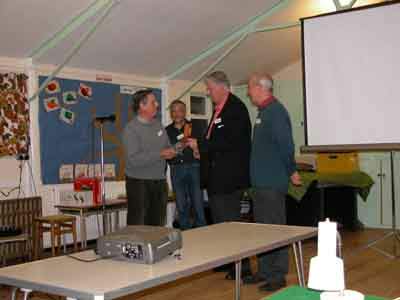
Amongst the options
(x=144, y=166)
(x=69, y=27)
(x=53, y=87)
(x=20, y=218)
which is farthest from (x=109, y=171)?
(x=144, y=166)

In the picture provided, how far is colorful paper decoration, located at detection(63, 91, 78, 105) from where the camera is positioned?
18.6 ft

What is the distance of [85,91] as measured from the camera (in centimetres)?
588

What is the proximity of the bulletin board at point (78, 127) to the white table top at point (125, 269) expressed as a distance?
3384mm

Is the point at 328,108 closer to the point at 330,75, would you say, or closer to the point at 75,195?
the point at 330,75

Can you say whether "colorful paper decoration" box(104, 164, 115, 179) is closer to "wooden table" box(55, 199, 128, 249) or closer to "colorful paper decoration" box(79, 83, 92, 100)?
"wooden table" box(55, 199, 128, 249)

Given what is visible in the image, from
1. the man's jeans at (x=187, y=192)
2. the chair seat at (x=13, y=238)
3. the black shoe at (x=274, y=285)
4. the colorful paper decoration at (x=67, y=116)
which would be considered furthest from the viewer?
the colorful paper decoration at (x=67, y=116)

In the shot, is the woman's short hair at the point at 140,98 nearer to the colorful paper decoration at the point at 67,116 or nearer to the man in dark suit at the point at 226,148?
the man in dark suit at the point at 226,148

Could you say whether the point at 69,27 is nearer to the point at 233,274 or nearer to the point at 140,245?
the point at 233,274

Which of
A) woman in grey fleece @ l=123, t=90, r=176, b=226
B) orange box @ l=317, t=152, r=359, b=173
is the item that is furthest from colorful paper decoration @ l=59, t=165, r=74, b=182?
orange box @ l=317, t=152, r=359, b=173

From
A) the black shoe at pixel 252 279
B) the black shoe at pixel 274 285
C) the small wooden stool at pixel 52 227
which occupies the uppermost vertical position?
the small wooden stool at pixel 52 227

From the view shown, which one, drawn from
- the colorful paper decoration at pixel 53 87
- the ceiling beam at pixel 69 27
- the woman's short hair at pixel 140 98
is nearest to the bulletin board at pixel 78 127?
the colorful paper decoration at pixel 53 87

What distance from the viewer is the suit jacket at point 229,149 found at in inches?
150

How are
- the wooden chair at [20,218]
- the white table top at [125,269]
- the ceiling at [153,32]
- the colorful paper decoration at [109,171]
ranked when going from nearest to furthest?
the white table top at [125,269] → the ceiling at [153,32] → the wooden chair at [20,218] → the colorful paper decoration at [109,171]

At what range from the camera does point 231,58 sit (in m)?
6.94
